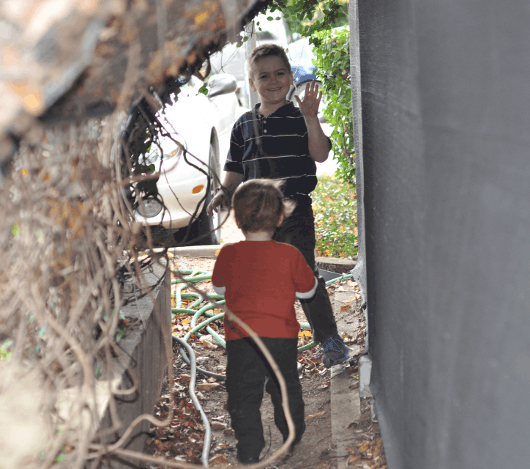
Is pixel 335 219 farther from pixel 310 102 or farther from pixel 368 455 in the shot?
pixel 368 455

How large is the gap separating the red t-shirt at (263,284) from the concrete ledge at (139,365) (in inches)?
13.4

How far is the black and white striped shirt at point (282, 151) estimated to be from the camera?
341 centimetres

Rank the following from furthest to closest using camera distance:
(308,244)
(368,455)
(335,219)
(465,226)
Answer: (335,219)
(308,244)
(368,455)
(465,226)

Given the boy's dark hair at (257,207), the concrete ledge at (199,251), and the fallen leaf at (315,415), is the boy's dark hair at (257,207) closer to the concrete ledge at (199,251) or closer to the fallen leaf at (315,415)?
the fallen leaf at (315,415)

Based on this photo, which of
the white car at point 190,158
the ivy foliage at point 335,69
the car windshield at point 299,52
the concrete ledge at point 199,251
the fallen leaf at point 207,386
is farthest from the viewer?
the car windshield at point 299,52

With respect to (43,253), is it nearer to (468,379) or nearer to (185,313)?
(468,379)

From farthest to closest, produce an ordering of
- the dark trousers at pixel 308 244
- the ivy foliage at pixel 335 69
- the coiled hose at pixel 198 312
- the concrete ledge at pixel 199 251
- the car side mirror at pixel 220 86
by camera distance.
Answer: the concrete ledge at pixel 199 251 < the car side mirror at pixel 220 86 < the ivy foliage at pixel 335 69 < the coiled hose at pixel 198 312 < the dark trousers at pixel 308 244

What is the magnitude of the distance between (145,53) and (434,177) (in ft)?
2.74

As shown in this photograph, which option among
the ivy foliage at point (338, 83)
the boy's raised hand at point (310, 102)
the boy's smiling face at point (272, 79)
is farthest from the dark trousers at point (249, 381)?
the ivy foliage at point (338, 83)

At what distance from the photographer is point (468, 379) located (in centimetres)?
146

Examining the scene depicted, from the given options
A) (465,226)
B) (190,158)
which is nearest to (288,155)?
(465,226)

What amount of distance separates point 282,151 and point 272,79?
1.52ft

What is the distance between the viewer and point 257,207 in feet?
8.79

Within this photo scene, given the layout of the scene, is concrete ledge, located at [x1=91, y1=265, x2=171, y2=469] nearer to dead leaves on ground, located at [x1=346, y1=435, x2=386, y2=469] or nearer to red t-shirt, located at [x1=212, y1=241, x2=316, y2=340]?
red t-shirt, located at [x1=212, y1=241, x2=316, y2=340]
